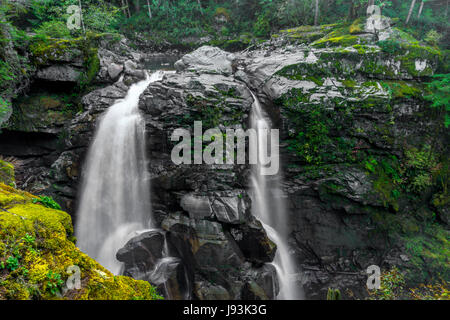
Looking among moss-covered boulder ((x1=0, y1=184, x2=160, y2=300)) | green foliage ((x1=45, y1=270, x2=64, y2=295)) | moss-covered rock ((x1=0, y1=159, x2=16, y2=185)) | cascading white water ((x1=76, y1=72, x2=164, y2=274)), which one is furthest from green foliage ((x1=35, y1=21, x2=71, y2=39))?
green foliage ((x1=45, y1=270, x2=64, y2=295))

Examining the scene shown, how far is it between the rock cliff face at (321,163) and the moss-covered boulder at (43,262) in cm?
427

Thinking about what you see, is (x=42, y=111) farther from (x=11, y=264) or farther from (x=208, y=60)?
(x=11, y=264)

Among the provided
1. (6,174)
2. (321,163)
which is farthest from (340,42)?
(6,174)

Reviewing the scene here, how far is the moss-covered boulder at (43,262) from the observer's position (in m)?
2.40

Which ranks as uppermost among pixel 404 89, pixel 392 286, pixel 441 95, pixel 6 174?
pixel 404 89

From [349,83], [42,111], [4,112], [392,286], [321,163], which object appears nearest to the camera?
[392,286]

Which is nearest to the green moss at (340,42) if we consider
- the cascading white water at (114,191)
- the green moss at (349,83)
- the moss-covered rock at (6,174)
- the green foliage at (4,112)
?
the green moss at (349,83)

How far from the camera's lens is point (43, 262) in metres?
2.66

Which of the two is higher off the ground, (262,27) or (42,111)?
(262,27)

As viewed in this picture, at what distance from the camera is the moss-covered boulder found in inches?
94.7

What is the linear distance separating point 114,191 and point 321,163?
794 centimetres

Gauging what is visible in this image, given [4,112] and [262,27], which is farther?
[262,27]
